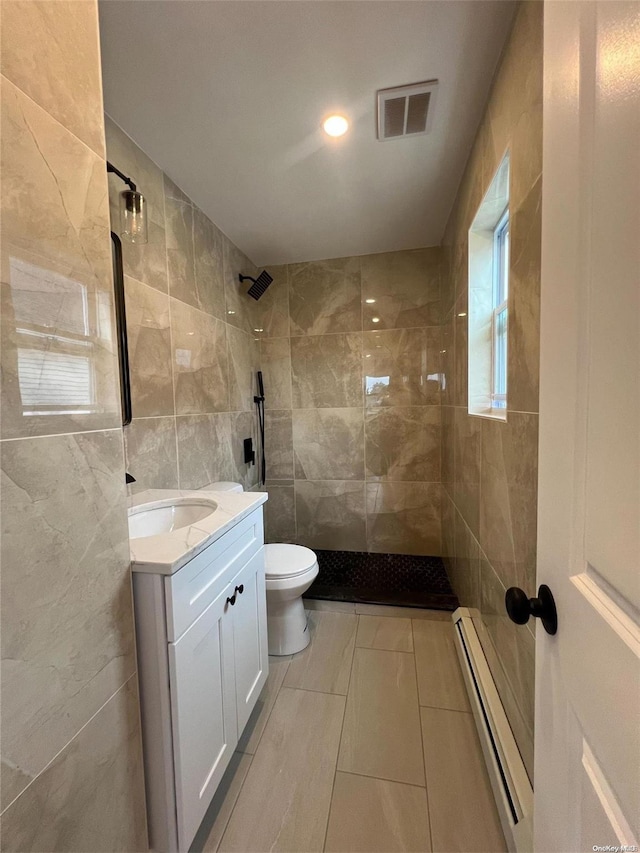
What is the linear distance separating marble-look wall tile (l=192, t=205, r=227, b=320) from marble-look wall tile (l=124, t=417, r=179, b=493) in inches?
28.7

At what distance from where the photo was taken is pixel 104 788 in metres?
0.72

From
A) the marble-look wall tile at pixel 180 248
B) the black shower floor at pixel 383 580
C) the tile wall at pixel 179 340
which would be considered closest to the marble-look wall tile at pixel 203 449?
the tile wall at pixel 179 340

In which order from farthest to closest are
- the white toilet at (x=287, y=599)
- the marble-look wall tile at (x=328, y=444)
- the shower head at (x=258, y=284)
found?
1. the marble-look wall tile at (x=328, y=444)
2. the shower head at (x=258, y=284)
3. the white toilet at (x=287, y=599)

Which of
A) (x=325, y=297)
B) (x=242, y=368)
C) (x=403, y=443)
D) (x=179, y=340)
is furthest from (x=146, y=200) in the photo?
(x=403, y=443)

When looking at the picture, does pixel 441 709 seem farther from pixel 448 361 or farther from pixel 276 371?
pixel 276 371

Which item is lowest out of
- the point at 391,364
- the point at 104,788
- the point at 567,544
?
the point at 104,788

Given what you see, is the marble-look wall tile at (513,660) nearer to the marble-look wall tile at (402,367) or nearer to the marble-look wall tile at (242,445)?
the marble-look wall tile at (402,367)

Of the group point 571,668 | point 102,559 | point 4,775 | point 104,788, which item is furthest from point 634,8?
point 104,788

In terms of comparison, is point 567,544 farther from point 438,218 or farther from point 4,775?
point 438,218

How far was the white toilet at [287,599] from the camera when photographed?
1.59m

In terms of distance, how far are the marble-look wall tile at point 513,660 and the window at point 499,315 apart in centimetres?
75

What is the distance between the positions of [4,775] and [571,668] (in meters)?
0.90

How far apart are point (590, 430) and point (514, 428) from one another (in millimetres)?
691

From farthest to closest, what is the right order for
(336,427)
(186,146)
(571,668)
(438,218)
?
(336,427) < (438,218) < (186,146) < (571,668)
